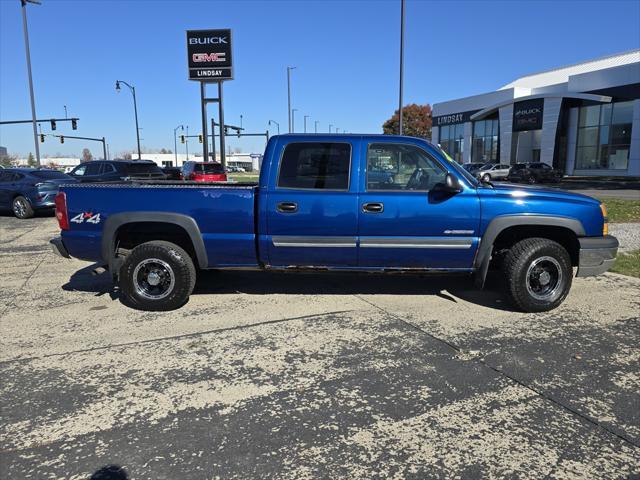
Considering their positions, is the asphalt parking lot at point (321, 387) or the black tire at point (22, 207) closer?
the asphalt parking lot at point (321, 387)

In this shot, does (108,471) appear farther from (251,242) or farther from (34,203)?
(34,203)

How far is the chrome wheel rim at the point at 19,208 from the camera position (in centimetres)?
1395

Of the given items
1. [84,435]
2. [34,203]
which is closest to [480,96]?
[34,203]

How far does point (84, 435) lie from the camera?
291cm

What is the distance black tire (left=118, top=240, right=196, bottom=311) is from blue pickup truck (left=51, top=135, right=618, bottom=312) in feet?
0.04

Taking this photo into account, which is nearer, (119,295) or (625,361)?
(625,361)

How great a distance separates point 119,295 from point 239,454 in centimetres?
379

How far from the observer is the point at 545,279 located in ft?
16.9

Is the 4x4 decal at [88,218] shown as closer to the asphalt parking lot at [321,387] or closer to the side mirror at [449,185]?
the asphalt parking lot at [321,387]

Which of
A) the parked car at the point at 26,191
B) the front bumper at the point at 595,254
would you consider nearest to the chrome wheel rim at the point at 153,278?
the front bumper at the point at 595,254

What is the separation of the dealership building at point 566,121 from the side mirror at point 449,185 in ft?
125

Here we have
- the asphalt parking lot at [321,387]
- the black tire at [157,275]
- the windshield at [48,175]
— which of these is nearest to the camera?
the asphalt parking lot at [321,387]

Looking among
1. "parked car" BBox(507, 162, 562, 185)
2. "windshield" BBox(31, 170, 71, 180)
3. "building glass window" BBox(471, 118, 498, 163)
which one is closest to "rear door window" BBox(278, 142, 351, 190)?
"windshield" BBox(31, 170, 71, 180)

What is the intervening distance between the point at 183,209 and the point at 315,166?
1450 millimetres
